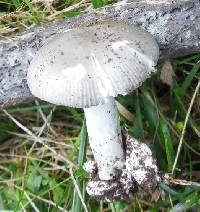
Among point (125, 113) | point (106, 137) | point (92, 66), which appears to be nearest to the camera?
point (92, 66)

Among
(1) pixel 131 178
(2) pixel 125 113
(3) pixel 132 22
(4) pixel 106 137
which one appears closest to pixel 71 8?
(3) pixel 132 22

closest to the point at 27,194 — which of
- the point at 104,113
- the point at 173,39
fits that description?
the point at 104,113

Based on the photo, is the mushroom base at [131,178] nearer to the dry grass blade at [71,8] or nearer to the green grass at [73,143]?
the green grass at [73,143]

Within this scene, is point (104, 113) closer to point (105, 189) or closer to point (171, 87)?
point (105, 189)

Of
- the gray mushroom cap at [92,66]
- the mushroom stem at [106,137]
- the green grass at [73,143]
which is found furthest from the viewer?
the green grass at [73,143]

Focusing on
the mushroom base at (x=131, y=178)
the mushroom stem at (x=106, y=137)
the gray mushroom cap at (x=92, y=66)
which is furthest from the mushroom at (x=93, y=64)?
the mushroom base at (x=131, y=178)

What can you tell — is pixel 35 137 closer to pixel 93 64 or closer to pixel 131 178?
pixel 131 178

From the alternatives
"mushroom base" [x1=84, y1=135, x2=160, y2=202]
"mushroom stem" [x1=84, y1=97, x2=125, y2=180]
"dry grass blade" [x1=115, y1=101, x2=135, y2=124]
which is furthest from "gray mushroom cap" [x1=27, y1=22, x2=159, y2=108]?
"dry grass blade" [x1=115, y1=101, x2=135, y2=124]
